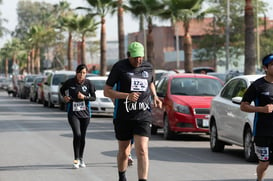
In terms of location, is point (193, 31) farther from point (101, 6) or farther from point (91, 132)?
point (91, 132)

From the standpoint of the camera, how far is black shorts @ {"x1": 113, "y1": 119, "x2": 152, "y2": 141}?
384 inches

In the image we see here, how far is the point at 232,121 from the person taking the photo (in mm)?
15078

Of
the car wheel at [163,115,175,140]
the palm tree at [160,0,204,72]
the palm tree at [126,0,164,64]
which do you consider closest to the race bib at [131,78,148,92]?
the car wheel at [163,115,175,140]

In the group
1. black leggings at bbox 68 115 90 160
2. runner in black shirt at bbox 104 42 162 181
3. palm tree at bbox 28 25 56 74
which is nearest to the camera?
runner in black shirt at bbox 104 42 162 181

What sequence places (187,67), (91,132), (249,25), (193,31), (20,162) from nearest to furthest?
(20,162) → (91,132) → (249,25) → (187,67) → (193,31)

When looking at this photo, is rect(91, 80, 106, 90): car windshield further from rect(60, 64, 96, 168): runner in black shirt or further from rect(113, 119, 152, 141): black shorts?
rect(113, 119, 152, 141): black shorts

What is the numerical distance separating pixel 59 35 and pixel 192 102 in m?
84.1

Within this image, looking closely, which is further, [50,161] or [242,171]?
[50,161]

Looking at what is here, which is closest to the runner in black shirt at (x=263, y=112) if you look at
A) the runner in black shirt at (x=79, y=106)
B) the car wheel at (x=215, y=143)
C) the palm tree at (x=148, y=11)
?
the runner in black shirt at (x=79, y=106)

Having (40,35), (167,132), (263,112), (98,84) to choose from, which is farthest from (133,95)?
(40,35)

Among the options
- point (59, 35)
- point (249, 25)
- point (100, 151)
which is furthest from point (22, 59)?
point (100, 151)

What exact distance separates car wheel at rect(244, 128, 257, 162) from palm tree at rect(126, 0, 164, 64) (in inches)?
1068

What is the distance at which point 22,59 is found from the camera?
148m

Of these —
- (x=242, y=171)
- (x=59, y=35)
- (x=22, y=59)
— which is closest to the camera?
(x=242, y=171)
